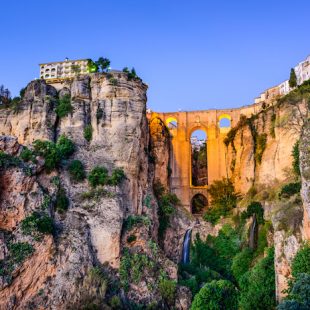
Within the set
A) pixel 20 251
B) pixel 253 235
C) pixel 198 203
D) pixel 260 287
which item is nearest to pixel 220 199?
pixel 198 203

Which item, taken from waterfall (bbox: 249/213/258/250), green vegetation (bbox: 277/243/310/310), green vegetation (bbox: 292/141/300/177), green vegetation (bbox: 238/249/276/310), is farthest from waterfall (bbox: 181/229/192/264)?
green vegetation (bbox: 277/243/310/310)

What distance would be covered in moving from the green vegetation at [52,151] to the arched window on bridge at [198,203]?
1770 cm

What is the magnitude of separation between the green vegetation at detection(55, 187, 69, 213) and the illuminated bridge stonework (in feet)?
56.4

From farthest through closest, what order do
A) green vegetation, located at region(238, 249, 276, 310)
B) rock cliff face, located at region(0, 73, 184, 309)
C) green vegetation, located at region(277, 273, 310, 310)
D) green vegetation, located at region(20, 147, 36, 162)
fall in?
1. green vegetation, located at region(20, 147, 36, 162)
2. rock cliff face, located at region(0, 73, 184, 309)
3. green vegetation, located at region(238, 249, 276, 310)
4. green vegetation, located at region(277, 273, 310, 310)

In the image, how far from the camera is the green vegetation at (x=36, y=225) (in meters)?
33.3

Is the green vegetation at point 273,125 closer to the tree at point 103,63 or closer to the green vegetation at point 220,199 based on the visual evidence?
the green vegetation at point 220,199

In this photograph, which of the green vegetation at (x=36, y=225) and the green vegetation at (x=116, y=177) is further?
the green vegetation at (x=116, y=177)

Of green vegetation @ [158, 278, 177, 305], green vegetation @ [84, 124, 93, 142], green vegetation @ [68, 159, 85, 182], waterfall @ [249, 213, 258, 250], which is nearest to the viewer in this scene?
green vegetation @ [158, 278, 177, 305]

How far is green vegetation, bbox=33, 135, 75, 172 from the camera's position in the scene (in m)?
38.3

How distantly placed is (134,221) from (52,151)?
8835mm

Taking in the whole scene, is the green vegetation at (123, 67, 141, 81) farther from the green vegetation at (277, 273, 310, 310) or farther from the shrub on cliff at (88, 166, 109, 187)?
the green vegetation at (277, 273, 310, 310)

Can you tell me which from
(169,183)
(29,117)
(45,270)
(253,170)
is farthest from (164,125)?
(45,270)

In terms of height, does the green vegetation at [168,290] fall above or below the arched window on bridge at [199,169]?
below

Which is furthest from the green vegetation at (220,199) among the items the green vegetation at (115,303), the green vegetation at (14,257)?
the green vegetation at (14,257)
